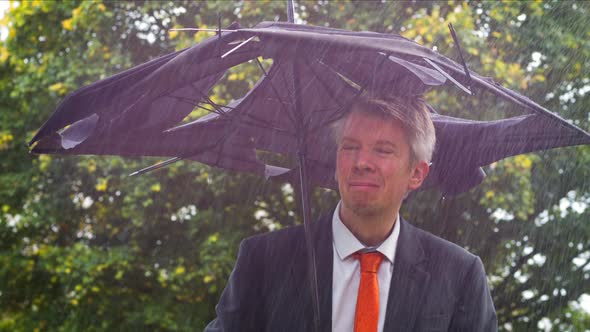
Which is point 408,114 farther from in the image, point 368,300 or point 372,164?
point 368,300

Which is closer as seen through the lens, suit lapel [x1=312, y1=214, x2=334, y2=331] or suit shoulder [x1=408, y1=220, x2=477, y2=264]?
suit lapel [x1=312, y1=214, x2=334, y2=331]

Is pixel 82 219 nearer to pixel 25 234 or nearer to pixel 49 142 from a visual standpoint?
pixel 25 234

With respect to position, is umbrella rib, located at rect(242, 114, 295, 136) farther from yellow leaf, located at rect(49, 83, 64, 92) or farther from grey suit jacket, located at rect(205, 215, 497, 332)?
yellow leaf, located at rect(49, 83, 64, 92)

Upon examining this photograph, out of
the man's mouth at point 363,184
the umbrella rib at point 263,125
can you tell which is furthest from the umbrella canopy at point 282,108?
the man's mouth at point 363,184

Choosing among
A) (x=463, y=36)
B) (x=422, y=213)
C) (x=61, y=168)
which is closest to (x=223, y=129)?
(x=463, y=36)

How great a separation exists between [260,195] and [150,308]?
2277 millimetres

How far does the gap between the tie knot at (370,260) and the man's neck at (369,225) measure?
6 cm

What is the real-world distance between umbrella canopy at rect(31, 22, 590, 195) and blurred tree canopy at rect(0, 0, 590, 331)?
18.2 ft

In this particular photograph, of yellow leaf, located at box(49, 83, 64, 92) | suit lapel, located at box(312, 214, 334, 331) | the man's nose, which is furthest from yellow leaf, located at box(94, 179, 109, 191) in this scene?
the man's nose

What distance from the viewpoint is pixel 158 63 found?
2.54 m

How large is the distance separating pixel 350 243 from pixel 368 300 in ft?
0.83

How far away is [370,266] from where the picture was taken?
282cm

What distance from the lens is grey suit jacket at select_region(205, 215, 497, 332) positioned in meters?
2.76

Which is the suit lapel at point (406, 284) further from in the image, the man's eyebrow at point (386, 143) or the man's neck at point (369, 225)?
the man's eyebrow at point (386, 143)
